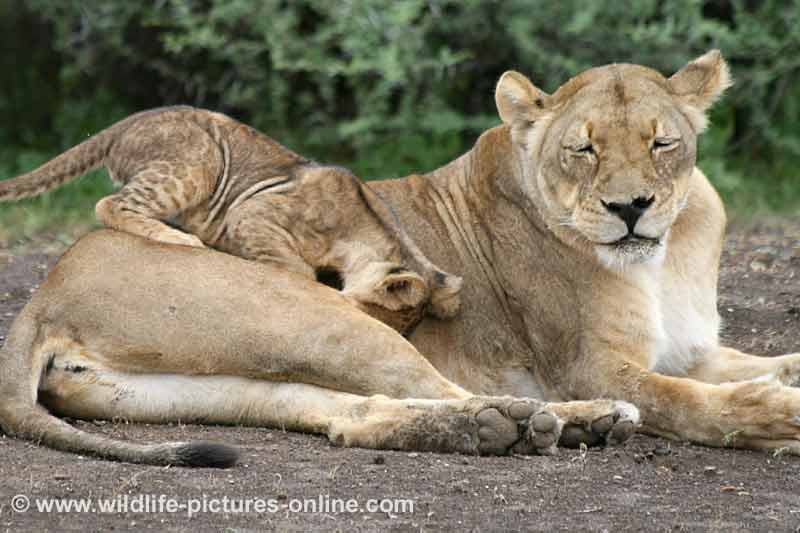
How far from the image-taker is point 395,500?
3.46m

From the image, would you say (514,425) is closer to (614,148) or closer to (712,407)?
(712,407)

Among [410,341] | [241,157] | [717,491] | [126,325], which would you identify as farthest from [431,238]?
[717,491]

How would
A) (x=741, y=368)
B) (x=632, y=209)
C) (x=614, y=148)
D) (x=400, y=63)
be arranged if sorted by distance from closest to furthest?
(x=632, y=209)
(x=614, y=148)
(x=741, y=368)
(x=400, y=63)

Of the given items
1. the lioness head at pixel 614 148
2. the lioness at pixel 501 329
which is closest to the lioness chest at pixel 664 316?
the lioness at pixel 501 329

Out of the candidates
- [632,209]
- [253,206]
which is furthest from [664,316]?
[253,206]

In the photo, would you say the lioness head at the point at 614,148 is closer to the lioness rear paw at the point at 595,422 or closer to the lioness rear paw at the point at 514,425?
the lioness rear paw at the point at 595,422

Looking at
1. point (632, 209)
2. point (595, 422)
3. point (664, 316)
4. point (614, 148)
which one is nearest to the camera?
point (595, 422)

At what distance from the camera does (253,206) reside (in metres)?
4.77

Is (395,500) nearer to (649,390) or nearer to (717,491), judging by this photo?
(717,491)

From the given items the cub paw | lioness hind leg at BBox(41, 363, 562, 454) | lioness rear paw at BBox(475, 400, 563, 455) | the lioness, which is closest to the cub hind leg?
the cub paw

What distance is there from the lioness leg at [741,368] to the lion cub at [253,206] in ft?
2.94

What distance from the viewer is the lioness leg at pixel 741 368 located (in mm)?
4781

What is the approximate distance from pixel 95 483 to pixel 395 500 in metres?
0.72

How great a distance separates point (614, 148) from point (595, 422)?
2.92 feet
